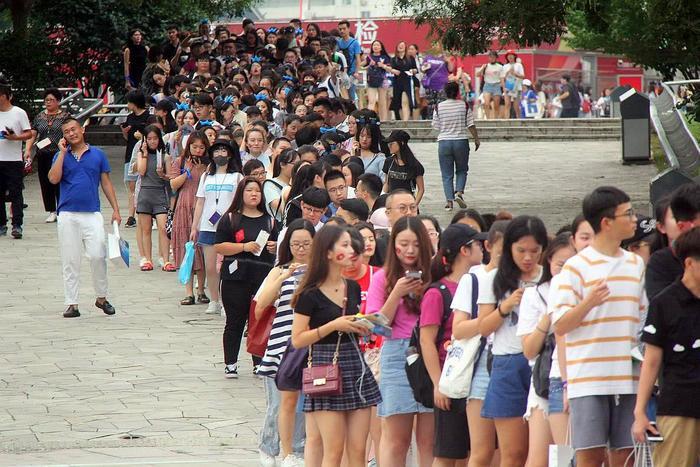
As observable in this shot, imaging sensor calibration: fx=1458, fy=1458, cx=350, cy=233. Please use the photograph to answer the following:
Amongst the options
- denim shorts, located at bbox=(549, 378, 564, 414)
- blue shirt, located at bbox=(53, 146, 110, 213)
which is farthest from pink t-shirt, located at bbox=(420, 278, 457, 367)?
blue shirt, located at bbox=(53, 146, 110, 213)

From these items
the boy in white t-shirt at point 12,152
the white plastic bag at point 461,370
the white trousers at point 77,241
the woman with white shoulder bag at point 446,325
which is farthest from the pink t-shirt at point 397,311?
the boy in white t-shirt at point 12,152

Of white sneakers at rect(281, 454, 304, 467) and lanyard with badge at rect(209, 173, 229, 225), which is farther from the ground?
lanyard with badge at rect(209, 173, 229, 225)

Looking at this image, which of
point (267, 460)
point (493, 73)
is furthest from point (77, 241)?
point (493, 73)

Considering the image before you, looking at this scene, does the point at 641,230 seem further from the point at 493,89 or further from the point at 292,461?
the point at 493,89

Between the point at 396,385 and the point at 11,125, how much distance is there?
12537 millimetres

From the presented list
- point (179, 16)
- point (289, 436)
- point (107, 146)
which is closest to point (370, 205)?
point (289, 436)

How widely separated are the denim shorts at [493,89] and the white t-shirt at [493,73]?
78 mm

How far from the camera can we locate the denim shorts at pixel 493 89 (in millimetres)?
34719

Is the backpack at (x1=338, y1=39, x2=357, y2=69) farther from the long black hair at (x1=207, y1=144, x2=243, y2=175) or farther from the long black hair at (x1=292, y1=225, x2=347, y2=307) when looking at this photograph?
the long black hair at (x1=292, y1=225, x2=347, y2=307)

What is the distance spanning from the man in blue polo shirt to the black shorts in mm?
7329

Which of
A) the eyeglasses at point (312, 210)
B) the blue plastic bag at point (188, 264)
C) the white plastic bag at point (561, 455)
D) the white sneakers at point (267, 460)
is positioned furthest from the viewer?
the blue plastic bag at point (188, 264)

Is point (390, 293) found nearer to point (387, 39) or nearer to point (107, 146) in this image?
point (107, 146)

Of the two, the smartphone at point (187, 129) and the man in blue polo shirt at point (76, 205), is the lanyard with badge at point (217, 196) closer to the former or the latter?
the man in blue polo shirt at point (76, 205)

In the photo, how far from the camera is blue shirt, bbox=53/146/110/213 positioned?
559 inches
